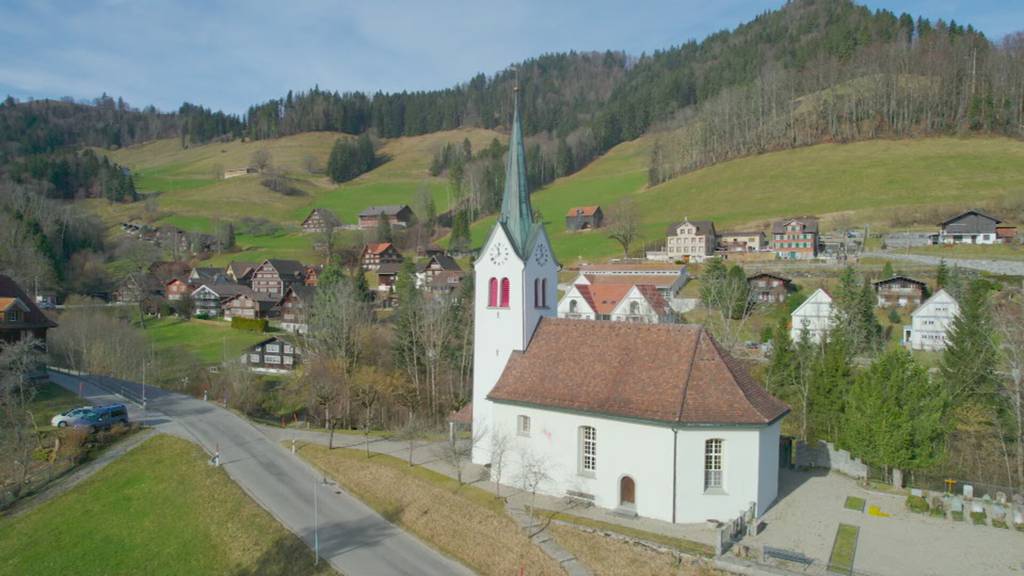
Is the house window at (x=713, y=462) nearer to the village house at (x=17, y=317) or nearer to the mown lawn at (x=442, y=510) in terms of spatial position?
the mown lawn at (x=442, y=510)

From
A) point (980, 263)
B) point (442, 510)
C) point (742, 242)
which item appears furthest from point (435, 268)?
point (442, 510)

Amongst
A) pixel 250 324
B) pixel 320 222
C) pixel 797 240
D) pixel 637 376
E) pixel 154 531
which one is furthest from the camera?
pixel 320 222

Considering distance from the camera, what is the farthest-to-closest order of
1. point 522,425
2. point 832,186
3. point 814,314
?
point 832,186 → point 814,314 → point 522,425

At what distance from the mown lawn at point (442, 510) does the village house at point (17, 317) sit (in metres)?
28.7

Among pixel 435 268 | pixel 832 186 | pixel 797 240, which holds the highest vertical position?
pixel 832 186

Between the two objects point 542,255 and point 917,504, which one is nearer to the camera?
point 917,504

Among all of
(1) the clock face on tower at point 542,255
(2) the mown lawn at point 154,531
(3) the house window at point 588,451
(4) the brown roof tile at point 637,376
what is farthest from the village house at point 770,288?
(2) the mown lawn at point 154,531

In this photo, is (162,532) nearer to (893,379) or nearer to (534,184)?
(893,379)

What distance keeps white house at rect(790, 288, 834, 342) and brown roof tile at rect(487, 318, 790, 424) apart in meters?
30.4

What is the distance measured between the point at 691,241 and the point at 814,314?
110 ft

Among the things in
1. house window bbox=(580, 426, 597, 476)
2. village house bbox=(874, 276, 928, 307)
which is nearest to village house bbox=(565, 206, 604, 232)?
village house bbox=(874, 276, 928, 307)

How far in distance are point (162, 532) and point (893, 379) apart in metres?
32.8

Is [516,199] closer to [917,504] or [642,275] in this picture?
[917,504]

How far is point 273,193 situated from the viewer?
5920 inches
